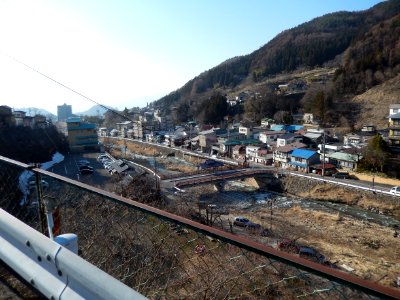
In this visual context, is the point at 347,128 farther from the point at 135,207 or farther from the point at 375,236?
the point at 135,207

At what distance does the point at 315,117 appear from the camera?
20.7 metres

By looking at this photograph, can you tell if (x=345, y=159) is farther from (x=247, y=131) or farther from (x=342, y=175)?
(x=247, y=131)

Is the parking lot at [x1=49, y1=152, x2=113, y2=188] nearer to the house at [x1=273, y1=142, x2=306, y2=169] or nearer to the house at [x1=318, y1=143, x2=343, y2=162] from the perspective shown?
the house at [x1=273, y1=142, x2=306, y2=169]

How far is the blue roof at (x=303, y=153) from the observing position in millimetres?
13574

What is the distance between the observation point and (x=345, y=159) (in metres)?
13.0

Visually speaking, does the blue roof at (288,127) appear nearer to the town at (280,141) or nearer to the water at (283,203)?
the town at (280,141)

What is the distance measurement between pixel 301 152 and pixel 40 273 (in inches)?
557

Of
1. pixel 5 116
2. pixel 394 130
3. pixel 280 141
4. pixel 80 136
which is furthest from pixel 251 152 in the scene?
pixel 5 116

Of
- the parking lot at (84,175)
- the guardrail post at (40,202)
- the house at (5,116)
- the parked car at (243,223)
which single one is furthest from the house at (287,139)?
the guardrail post at (40,202)

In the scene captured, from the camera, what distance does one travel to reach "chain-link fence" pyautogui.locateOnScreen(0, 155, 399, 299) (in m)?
0.55

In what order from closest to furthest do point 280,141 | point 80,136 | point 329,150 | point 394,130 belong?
point 394,130
point 329,150
point 280,141
point 80,136

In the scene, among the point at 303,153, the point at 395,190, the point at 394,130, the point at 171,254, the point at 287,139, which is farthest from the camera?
the point at 287,139

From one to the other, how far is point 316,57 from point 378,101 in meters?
17.9

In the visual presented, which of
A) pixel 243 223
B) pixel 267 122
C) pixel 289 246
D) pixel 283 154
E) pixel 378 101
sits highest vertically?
pixel 378 101
